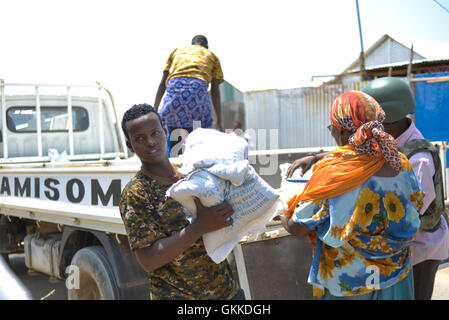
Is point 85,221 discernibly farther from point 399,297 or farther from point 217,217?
point 399,297

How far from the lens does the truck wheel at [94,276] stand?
3086mm

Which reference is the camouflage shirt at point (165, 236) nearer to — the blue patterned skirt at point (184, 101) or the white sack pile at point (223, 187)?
the white sack pile at point (223, 187)

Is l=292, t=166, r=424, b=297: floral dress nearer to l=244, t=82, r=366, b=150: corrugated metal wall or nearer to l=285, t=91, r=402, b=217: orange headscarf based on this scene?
l=285, t=91, r=402, b=217: orange headscarf

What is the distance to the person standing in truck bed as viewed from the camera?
3.62m

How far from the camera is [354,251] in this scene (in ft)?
5.91

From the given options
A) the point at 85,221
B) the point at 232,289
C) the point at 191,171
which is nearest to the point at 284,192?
the point at 232,289

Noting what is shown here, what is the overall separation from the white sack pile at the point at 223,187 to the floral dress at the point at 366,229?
247 mm

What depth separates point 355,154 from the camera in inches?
70.1

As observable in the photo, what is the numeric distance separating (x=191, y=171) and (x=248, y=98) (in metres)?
10.2

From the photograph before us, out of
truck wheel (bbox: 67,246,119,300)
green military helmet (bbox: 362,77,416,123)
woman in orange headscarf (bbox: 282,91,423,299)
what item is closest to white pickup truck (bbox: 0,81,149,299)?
truck wheel (bbox: 67,246,119,300)

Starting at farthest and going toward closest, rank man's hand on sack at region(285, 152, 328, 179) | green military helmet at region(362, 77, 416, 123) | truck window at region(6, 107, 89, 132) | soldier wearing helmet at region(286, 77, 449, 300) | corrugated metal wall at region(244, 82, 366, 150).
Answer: corrugated metal wall at region(244, 82, 366, 150) < truck window at region(6, 107, 89, 132) < man's hand on sack at region(285, 152, 328, 179) < green military helmet at region(362, 77, 416, 123) < soldier wearing helmet at region(286, 77, 449, 300)

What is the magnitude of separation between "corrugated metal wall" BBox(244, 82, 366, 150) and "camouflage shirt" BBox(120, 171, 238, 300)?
335 inches

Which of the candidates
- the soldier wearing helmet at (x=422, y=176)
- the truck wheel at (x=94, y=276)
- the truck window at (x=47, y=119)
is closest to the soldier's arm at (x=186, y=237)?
the soldier wearing helmet at (x=422, y=176)

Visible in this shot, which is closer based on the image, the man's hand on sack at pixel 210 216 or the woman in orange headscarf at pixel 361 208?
the man's hand on sack at pixel 210 216
